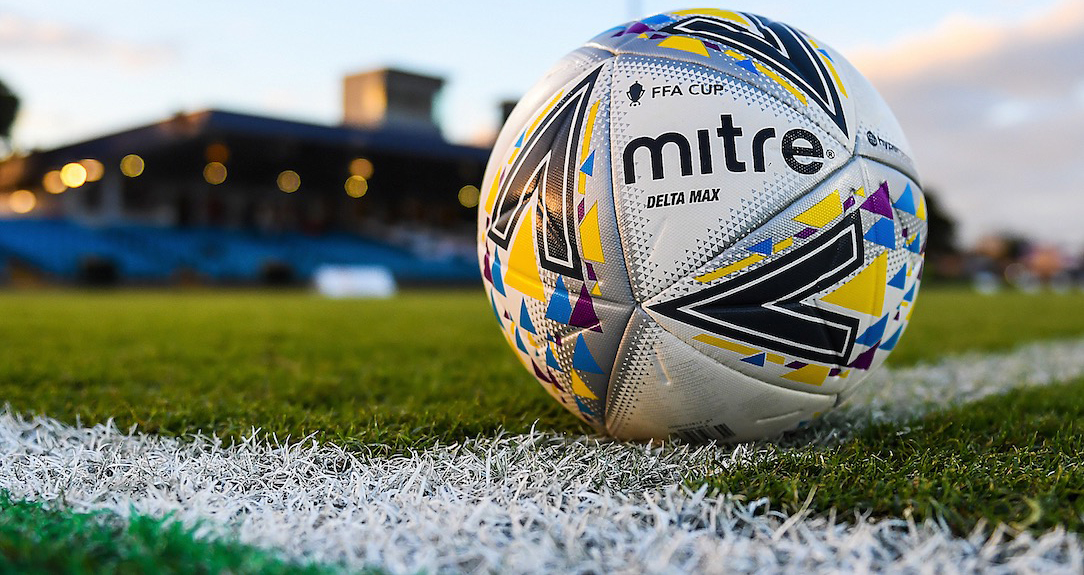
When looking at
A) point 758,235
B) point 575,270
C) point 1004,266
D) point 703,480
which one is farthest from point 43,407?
point 1004,266

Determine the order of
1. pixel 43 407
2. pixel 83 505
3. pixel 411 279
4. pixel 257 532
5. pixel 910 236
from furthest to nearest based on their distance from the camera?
pixel 411 279 → pixel 43 407 → pixel 910 236 → pixel 83 505 → pixel 257 532

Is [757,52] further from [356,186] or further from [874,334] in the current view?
[356,186]

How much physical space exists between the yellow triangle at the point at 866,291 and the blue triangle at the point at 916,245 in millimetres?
137

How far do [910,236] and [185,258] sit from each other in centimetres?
2368

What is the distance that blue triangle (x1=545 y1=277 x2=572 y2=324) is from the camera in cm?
220

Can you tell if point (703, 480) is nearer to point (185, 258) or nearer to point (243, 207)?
point (185, 258)

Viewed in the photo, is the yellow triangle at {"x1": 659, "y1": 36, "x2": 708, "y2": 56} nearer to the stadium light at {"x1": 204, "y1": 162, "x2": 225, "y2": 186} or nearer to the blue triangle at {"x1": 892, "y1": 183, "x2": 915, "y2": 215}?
the blue triangle at {"x1": 892, "y1": 183, "x2": 915, "y2": 215}

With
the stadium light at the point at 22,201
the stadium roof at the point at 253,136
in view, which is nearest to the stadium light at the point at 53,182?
the stadium roof at the point at 253,136

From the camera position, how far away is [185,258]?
914 inches

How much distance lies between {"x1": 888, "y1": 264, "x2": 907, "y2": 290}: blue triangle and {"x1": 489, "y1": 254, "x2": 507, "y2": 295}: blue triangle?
1088 mm

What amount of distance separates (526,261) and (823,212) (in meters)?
0.79

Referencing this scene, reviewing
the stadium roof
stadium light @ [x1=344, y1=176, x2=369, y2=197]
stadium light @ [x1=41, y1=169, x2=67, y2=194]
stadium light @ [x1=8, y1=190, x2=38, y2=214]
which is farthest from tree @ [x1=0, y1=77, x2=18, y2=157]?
stadium light @ [x1=344, y1=176, x2=369, y2=197]

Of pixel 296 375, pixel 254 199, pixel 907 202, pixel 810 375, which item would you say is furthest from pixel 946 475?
pixel 254 199

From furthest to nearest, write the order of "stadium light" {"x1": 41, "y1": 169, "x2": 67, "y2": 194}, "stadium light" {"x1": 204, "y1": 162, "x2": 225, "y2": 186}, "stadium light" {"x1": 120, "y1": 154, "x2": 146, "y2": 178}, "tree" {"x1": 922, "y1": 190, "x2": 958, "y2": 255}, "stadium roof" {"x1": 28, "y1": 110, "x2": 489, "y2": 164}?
"tree" {"x1": 922, "y1": 190, "x2": 958, "y2": 255} < "stadium light" {"x1": 41, "y1": 169, "x2": 67, "y2": 194} < "stadium light" {"x1": 204, "y1": 162, "x2": 225, "y2": 186} < "stadium light" {"x1": 120, "y1": 154, "x2": 146, "y2": 178} < "stadium roof" {"x1": 28, "y1": 110, "x2": 489, "y2": 164}
